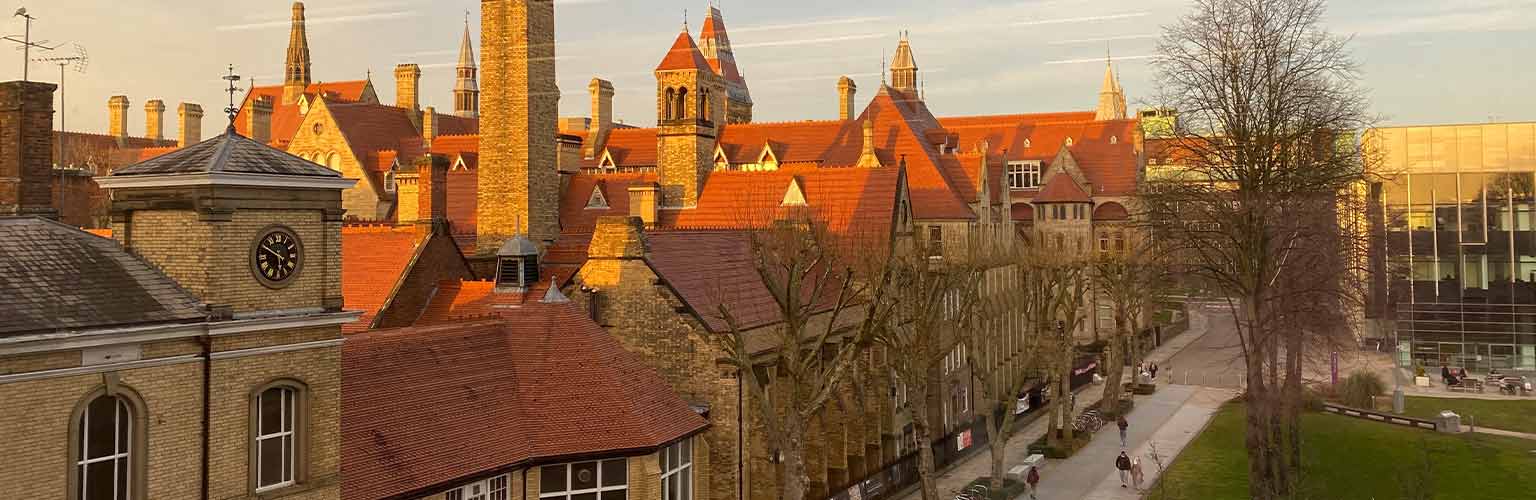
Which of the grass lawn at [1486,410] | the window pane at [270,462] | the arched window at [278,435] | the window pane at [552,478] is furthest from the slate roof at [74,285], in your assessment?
the grass lawn at [1486,410]

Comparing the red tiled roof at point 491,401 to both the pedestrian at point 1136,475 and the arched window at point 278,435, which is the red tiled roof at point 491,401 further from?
the pedestrian at point 1136,475

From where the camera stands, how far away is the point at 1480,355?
63.4m

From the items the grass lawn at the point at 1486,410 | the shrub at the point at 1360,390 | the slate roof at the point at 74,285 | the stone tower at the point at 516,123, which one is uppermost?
the stone tower at the point at 516,123

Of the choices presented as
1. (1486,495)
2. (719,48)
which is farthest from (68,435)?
(719,48)

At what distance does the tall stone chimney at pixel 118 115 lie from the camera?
268 feet

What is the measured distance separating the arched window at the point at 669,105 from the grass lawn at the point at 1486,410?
108 ft

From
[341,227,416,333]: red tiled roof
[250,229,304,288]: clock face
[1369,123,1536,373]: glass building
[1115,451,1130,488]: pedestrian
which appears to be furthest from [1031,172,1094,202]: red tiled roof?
[250,229,304,288]: clock face

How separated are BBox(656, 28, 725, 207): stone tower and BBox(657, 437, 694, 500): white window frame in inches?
869

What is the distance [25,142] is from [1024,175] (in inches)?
2572

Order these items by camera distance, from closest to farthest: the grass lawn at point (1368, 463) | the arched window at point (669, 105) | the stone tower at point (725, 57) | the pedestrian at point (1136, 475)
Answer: the grass lawn at point (1368, 463)
the pedestrian at point (1136, 475)
the arched window at point (669, 105)
the stone tower at point (725, 57)

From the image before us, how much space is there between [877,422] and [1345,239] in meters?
15.0

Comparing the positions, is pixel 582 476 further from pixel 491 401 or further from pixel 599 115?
pixel 599 115

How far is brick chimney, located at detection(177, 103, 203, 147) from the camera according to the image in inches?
2953

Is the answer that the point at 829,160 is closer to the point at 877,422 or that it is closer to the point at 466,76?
the point at 877,422
